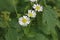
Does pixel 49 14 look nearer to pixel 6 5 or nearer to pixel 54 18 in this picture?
pixel 54 18

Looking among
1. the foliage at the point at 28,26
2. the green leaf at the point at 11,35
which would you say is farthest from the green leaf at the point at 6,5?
the green leaf at the point at 11,35

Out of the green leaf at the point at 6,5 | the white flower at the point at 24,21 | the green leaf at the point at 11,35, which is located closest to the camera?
the green leaf at the point at 11,35

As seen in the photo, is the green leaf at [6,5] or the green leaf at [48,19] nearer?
the green leaf at [48,19]

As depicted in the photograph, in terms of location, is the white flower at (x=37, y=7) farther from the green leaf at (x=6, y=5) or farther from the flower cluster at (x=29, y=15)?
the green leaf at (x=6, y=5)

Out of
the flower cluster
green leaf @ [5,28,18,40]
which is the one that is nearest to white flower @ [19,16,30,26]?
the flower cluster

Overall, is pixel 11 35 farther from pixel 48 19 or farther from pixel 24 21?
pixel 48 19

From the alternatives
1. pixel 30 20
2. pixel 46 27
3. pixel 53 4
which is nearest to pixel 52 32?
pixel 46 27

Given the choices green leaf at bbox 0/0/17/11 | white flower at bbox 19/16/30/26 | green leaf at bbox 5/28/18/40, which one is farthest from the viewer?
green leaf at bbox 0/0/17/11

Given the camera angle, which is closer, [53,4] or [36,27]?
[36,27]

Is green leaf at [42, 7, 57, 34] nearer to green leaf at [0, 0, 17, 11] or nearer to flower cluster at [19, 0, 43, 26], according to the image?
flower cluster at [19, 0, 43, 26]

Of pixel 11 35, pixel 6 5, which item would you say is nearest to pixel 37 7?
pixel 6 5

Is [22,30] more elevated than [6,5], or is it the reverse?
[6,5]
